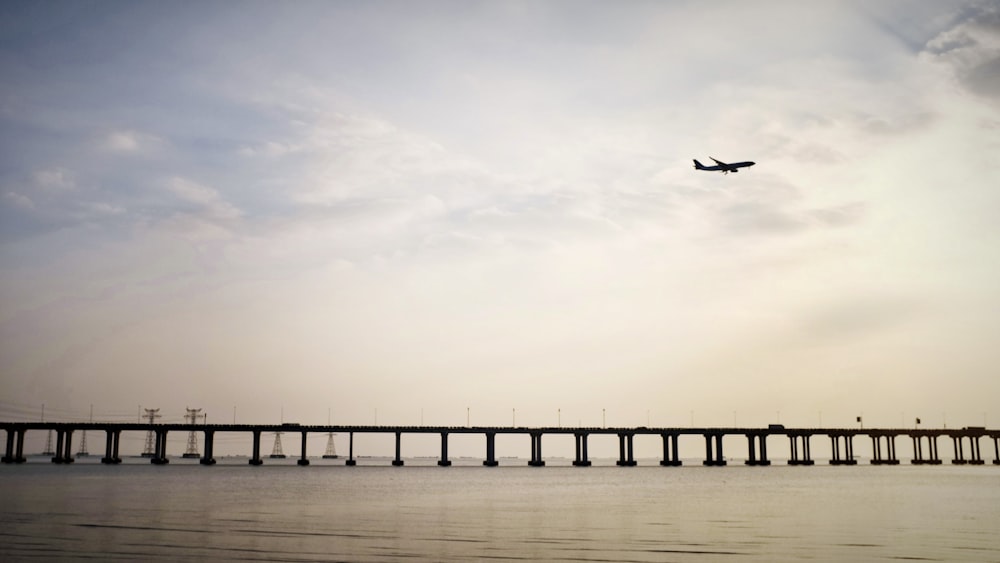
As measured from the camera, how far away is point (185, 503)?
A: 77.4 metres

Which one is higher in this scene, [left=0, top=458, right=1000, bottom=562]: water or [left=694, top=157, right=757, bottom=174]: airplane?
[left=694, top=157, right=757, bottom=174]: airplane

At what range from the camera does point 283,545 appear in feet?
149

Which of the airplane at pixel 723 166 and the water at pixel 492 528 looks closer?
the water at pixel 492 528

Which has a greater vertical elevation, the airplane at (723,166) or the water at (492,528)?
the airplane at (723,166)

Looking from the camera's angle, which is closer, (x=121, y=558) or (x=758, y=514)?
(x=121, y=558)

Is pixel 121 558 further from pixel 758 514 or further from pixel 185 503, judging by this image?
pixel 758 514

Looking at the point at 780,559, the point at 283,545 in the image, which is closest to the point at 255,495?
the point at 283,545

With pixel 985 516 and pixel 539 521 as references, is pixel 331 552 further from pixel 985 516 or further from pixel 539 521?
pixel 985 516

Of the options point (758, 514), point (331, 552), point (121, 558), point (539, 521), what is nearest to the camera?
point (121, 558)

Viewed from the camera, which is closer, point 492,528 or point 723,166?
point 492,528

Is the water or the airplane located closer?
the water

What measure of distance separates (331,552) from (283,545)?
4352 mm

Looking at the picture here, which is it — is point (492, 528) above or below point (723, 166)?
below

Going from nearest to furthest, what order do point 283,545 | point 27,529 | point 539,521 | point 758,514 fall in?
point 283,545
point 27,529
point 539,521
point 758,514
